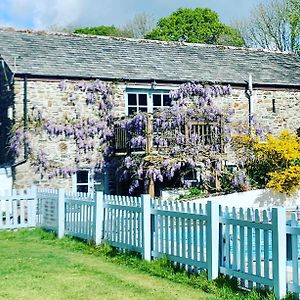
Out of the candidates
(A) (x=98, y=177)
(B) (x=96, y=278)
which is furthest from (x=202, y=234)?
(A) (x=98, y=177)

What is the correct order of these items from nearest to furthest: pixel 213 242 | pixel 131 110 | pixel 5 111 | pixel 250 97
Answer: pixel 213 242
pixel 5 111
pixel 131 110
pixel 250 97

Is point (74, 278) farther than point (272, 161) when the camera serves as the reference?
No

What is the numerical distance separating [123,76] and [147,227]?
519 inches

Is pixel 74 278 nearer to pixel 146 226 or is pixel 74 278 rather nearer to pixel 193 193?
pixel 146 226

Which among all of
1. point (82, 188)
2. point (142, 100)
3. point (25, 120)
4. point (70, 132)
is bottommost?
point (82, 188)

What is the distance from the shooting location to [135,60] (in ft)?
78.4

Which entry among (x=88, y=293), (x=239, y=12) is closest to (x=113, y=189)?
(x=88, y=293)

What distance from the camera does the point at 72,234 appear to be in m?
13.1

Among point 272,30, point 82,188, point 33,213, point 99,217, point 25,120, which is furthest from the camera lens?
point 272,30

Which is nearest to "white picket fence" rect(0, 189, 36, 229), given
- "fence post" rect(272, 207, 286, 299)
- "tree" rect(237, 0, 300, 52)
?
"fence post" rect(272, 207, 286, 299)

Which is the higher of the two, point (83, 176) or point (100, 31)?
point (100, 31)

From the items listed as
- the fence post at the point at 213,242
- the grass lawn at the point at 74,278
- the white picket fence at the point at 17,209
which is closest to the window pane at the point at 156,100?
the white picket fence at the point at 17,209

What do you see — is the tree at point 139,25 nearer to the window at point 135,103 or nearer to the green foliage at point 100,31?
the green foliage at point 100,31

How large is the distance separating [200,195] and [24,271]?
11.6 meters
